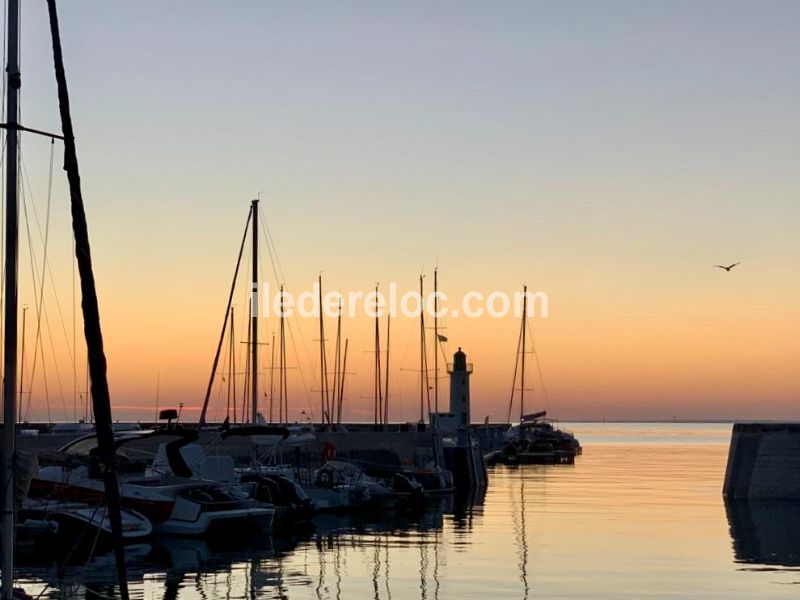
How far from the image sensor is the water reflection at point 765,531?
4019 centimetres

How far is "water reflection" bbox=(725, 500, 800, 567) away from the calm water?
0.07 meters

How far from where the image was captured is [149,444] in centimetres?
5762

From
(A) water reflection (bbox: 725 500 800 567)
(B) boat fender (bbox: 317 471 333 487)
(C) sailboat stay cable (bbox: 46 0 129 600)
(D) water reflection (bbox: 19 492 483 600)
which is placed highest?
(C) sailboat stay cable (bbox: 46 0 129 600)

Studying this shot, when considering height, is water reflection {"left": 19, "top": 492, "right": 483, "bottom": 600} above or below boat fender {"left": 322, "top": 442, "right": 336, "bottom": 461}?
below

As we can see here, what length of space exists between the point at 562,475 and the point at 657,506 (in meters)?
33.2

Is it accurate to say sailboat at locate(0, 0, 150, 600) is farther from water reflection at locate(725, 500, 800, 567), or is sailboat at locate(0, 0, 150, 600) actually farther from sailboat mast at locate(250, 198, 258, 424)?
sailboat mast at locate(250, 198, 258, 424)

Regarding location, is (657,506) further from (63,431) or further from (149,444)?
(63,431)

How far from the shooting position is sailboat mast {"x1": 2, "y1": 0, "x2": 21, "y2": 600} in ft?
56.4

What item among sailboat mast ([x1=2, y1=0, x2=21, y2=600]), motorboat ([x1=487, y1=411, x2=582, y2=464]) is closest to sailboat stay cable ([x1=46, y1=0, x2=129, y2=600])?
sailboat mast ([x1=2, y1=0, x2=21, y2=600])

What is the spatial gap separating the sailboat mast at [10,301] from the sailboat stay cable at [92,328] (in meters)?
0.69

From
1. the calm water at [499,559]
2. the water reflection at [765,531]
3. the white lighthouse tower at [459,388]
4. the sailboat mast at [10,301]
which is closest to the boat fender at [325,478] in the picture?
the calm water at [499,559]

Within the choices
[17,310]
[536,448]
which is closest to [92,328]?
[17,310]

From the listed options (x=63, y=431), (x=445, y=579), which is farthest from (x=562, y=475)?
(x=445, y=579)

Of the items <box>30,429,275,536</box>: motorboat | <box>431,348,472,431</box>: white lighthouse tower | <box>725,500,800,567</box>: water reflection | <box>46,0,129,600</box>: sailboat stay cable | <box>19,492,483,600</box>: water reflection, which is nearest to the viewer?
<box>46,0,129,600</box>: sailboat stay cable
